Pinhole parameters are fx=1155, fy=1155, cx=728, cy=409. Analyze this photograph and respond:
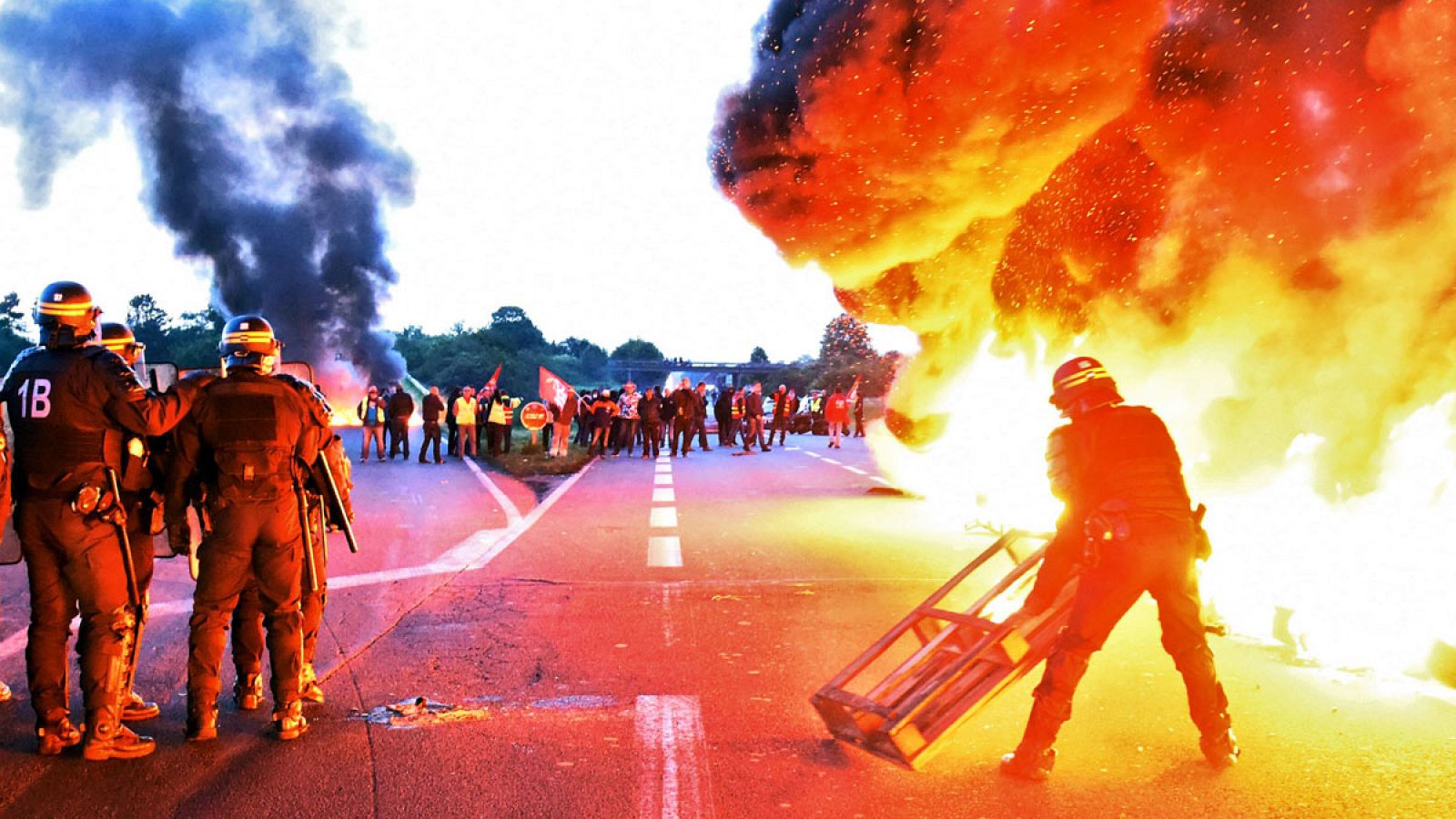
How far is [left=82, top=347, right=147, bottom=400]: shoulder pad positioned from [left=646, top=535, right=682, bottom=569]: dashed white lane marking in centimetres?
516

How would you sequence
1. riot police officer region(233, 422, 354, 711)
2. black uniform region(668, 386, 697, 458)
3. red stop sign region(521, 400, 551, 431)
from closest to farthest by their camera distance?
riot police officer region(233, 422, 354, 711) < red stop sign region(521, 400, 551, 431) < black uniform region(668, 386, 697, 458)

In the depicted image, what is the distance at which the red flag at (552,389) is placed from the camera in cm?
2453

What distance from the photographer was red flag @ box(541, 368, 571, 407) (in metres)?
Answer: 24.5

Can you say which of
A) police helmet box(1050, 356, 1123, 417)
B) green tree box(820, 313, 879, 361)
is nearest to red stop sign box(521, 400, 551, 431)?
police helmet box(1050, 356, 1123, 417)

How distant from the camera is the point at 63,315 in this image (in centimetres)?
467

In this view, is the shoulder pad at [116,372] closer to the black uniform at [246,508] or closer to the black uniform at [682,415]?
the black uniform at [246,508]

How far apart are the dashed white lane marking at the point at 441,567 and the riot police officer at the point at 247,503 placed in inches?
85.7

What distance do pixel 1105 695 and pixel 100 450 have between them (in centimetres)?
453

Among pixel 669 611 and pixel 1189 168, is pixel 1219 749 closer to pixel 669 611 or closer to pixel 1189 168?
pixel 669 611

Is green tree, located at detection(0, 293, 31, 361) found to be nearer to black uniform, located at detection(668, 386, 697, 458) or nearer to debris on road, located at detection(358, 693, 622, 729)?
black uniform, located at detection(668, 386, 697, 458)

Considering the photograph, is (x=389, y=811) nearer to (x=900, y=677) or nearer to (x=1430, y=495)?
(x=900, y=677)

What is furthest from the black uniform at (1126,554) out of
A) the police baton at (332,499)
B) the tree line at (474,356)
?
the tree line at (474,356)

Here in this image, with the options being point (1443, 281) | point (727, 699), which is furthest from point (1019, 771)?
point (1443, 281)

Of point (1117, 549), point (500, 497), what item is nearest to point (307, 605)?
point (1117, 549)
